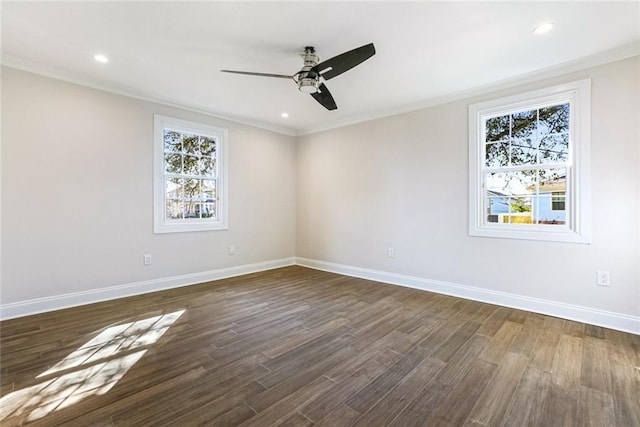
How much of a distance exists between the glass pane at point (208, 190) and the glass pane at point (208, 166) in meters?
0.11

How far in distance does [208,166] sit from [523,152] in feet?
14.1

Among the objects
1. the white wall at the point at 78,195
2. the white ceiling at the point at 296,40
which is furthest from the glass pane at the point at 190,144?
the white ceiling at the point at 296,40

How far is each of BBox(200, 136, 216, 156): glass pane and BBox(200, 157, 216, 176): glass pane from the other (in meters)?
0.09

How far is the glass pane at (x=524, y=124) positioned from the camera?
324 centimetres

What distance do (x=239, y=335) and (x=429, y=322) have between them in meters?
1.84

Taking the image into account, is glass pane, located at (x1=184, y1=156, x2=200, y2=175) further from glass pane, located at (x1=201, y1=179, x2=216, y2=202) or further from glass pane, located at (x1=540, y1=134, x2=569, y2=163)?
glass pane, located at (x1=540, y1=134, x2=569, y2=163)

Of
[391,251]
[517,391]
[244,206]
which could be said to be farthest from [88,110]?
[517,391]

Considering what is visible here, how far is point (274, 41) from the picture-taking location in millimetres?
2527

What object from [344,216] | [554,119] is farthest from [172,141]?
[554,119]

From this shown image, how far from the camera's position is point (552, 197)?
311cm

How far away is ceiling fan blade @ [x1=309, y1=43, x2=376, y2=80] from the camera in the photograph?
217cm

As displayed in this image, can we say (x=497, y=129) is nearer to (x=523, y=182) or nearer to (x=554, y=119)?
(x=554, y=119)

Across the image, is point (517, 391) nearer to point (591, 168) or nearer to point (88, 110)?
point (591, 168)

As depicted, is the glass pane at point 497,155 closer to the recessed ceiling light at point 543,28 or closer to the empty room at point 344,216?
the empty room at point 344,216
